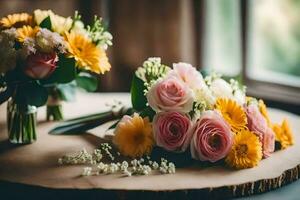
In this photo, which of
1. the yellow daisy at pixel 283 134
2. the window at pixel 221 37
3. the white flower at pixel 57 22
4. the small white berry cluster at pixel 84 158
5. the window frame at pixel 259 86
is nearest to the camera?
the small white berry cluster at pixel 84 158

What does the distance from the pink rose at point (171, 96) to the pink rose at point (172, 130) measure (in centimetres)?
2

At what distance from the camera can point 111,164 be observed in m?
1.66

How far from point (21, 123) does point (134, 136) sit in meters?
0.39

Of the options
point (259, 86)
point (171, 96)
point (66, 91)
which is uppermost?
point (171, 96)

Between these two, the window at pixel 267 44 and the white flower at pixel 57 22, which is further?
the window at pixel 267 44

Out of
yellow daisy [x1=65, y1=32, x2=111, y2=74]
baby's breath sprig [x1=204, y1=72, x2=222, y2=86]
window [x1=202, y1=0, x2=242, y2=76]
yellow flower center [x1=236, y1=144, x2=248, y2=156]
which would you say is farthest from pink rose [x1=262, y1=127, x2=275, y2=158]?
window [x1=202, y1=0, x2=242, y2=76]

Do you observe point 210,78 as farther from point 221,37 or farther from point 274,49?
point 221,37

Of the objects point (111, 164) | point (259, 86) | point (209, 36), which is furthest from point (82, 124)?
point (209, 36)

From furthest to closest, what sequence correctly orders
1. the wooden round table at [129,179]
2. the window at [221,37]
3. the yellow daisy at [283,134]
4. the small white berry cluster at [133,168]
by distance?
the window at [221,37] < the yellow daisy at [283,134] < the small white berry cluster at [133,168] < the wooden round table at [129,179]

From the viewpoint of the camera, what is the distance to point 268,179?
5.14 feet

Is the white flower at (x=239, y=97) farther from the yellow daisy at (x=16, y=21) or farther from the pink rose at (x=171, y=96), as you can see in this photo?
the yellow daisy at (x=16, y=21)

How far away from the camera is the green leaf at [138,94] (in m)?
1.81

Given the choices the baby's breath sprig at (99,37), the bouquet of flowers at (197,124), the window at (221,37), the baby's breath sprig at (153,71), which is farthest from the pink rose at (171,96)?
the window at (221,37)

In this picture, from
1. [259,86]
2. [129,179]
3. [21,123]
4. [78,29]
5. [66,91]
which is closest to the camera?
[129,179]
